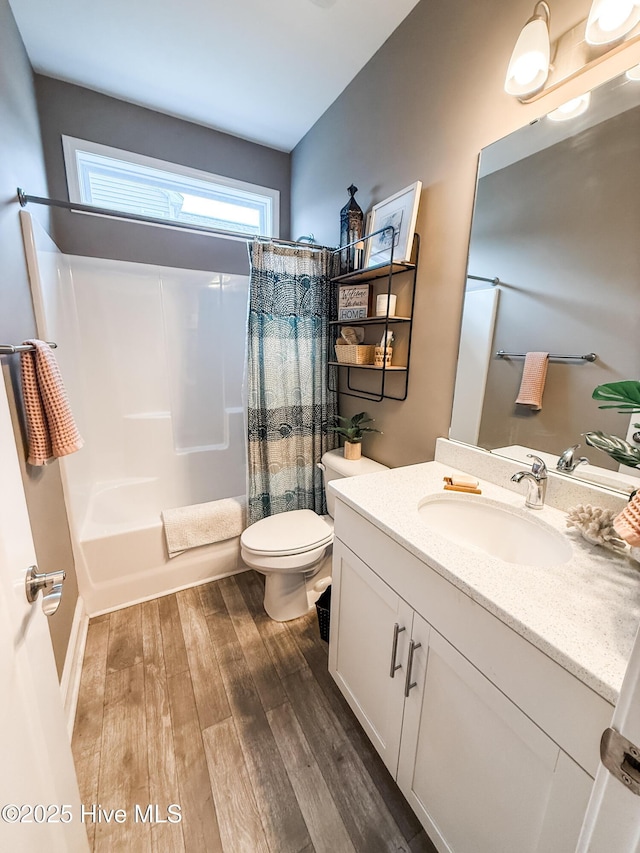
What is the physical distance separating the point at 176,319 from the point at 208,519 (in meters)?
1.39

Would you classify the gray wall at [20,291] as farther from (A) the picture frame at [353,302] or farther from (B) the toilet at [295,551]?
(A) the picture frame at [353,302]

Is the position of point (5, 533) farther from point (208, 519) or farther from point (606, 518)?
point (208, 519)

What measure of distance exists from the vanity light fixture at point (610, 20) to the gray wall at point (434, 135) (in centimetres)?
6

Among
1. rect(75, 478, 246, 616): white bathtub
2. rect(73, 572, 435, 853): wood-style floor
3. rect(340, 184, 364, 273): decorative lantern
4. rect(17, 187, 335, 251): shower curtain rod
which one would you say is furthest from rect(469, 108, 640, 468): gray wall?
rect(75, 478, 246, 616): white bathtub

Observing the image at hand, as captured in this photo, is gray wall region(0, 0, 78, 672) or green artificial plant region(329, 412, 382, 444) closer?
gray wall region(0, 0, 78, 672)

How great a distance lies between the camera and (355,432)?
71.2 inches

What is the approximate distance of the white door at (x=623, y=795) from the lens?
0.34m

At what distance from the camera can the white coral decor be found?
834 millimetres

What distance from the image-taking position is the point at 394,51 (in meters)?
1.47

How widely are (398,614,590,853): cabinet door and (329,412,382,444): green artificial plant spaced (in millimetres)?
1043

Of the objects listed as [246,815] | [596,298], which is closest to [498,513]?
[596,298]

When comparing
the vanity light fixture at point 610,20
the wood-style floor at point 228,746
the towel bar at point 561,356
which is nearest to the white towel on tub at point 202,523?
the wood-style floor at point 228,746

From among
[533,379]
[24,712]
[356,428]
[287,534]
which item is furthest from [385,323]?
[24,712]

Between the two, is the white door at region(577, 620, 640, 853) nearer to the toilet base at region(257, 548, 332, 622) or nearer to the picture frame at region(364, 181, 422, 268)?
the toilet base at region(257, 548, 332, 622)
